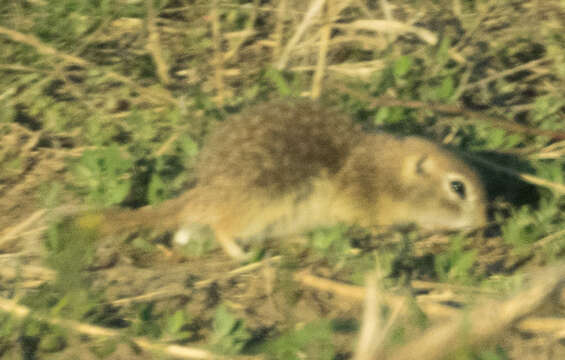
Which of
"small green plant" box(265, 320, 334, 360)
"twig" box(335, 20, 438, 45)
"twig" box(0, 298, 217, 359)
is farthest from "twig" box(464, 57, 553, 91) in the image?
"twig" box(0, 298, 217, 359)

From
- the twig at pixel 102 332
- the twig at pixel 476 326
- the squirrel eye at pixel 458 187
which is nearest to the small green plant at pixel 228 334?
the twig at pixel 102 332

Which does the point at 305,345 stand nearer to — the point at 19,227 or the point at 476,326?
the point at 476,326

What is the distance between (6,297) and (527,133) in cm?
282

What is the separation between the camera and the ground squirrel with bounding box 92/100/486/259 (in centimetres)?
328

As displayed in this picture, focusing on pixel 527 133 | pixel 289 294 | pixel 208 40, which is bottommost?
pixel 289 294

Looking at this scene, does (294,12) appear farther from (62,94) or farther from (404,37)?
(62,94)

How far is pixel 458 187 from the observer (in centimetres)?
370

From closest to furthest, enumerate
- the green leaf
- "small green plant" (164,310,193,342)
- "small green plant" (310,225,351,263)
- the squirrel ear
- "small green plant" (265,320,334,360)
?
1. "small green plant" (265,320,334,360)
2. "small green plant" (164,310,193,342)
3. "small green plant" (310,225,351,263)
4. the squirrel ear
5. the green leaf

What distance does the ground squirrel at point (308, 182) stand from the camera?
10.8 feet

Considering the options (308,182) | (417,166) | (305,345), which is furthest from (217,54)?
(305,345)

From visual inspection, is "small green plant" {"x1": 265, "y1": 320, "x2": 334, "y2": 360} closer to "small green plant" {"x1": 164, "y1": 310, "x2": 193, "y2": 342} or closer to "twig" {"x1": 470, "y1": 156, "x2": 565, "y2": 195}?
"small green plant" {"x1": 164, "y1": 310, "x2": 193, "y2": 342}

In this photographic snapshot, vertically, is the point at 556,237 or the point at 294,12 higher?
the point at 294,12

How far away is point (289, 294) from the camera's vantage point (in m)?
2.99

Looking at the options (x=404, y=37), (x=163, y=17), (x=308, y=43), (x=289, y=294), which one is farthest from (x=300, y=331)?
(x=163, y=17)
